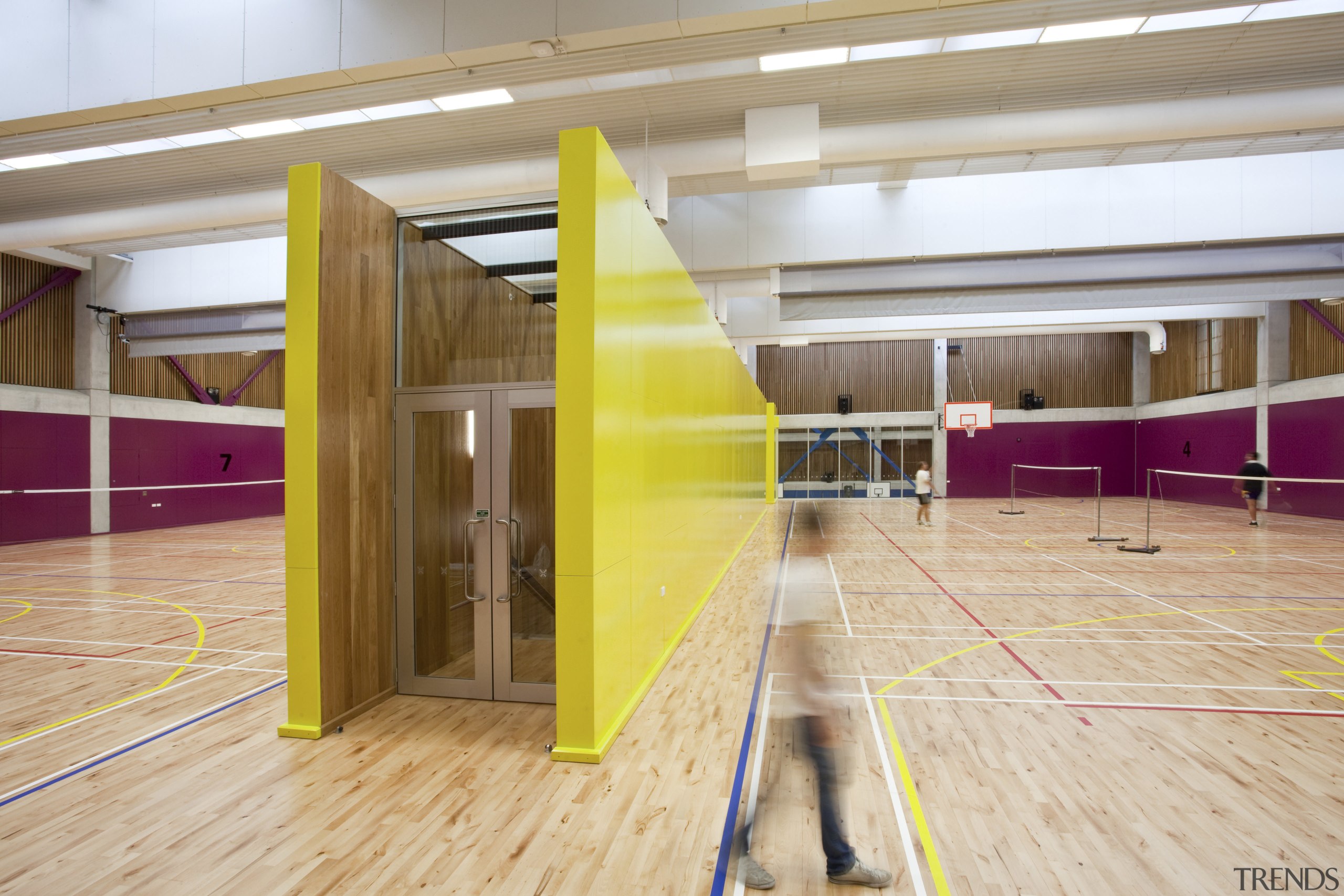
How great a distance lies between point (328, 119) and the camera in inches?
315

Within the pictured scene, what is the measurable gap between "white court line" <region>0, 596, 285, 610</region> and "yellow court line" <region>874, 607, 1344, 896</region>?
8115 mm

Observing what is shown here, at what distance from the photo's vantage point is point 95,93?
6.97m

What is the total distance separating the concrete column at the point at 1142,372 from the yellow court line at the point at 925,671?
839 inches

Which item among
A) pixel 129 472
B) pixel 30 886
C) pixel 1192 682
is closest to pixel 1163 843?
pixel 1192 682

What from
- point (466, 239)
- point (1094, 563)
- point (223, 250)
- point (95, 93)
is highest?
point (223, 250)

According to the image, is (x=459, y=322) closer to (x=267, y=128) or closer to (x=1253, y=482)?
(x=267, y=128)

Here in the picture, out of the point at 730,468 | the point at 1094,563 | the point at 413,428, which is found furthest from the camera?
the point at 730,468

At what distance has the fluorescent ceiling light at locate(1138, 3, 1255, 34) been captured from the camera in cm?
631

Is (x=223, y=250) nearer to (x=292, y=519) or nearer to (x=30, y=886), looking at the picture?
(x=292, y=519)

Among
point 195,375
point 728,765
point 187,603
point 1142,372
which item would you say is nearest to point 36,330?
point 195,375

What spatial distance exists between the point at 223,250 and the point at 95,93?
10.0 metres

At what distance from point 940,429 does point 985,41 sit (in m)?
22.5

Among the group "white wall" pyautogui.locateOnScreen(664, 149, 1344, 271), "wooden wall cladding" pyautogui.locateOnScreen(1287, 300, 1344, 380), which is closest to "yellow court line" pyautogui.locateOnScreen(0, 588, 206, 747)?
"white wall" pyautogui.locateOnScreen(664, 149, 1344, 271)

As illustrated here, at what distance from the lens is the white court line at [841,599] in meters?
7.49
